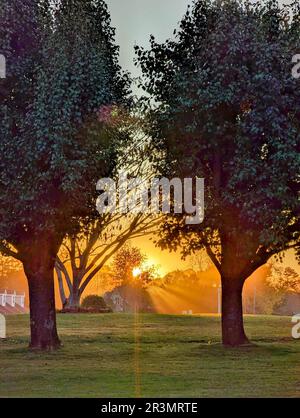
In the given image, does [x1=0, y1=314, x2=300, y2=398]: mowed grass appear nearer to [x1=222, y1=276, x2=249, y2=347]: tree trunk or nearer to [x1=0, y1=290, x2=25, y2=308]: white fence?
[x1=222, y1=276, x2=249, y2=347]: tree trunk

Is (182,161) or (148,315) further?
(148,315)

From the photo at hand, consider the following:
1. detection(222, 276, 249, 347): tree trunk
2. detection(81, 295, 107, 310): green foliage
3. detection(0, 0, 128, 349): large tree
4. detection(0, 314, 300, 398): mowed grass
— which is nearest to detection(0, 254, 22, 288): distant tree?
detection(81, 295, 107, 310): green foliage

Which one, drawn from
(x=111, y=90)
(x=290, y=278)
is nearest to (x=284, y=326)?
(x=111, y=90)

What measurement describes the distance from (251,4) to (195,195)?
8217mm

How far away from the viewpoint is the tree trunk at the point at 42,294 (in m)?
33.4

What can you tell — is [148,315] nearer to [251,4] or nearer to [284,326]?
[284,326]

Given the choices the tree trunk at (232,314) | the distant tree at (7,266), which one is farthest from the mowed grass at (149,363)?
the distant tree at (7,266)

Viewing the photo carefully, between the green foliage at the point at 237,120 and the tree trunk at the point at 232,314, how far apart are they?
3.78 ft

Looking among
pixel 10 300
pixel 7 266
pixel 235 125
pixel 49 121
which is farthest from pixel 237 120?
pixel 7 266

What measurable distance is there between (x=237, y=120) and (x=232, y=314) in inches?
375

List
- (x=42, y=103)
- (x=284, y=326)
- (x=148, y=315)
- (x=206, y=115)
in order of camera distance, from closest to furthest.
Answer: (x=42, y=103)
(x=206, y=115)
(x=284, y=326)
(x=148, y=315)

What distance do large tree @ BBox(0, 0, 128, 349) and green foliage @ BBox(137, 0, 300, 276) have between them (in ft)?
10.6

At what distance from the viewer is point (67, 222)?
1259 inches

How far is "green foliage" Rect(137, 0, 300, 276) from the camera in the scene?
29.4 m
